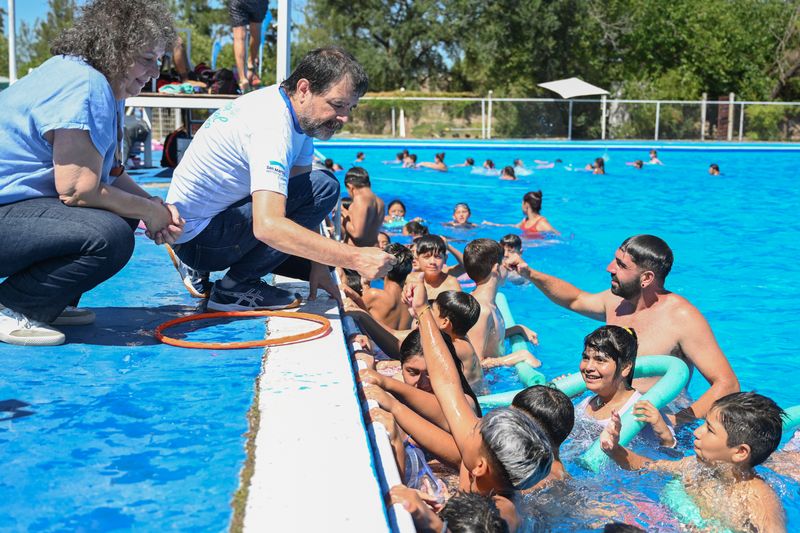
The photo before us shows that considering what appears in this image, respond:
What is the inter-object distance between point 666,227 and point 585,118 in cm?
1938

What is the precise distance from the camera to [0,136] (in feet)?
11.9

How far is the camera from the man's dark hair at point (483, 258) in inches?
249

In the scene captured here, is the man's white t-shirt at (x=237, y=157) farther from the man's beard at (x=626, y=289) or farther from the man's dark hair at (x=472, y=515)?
the man's beard at (x=626, y=289)

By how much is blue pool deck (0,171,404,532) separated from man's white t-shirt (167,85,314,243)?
2.32 ft

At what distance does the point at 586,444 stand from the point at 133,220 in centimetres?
279

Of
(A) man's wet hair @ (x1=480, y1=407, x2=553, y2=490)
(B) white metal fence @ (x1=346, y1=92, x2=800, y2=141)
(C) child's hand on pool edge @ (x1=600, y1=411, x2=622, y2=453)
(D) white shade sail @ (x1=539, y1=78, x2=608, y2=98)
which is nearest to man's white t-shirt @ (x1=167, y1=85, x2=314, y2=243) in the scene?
(A) man's wet hair @ (x1=480, y1=407, x2=553, y2=490)

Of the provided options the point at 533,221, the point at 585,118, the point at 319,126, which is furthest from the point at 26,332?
the point at 585,118

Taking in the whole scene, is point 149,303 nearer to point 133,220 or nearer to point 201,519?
point 133,220

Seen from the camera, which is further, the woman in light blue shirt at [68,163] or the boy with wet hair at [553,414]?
the boy with wet hair at [553,414]

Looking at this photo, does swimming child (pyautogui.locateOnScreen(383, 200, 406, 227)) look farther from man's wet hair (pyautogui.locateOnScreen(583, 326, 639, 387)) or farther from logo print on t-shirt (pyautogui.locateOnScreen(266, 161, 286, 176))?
logo print on t-shirt (pyautogui.locateOnScreen(266, 161, 286, 176))

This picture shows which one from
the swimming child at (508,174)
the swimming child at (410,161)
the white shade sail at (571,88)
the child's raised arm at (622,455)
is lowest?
the child's raised arm at (622,455)

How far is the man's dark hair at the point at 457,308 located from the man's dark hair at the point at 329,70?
1.31 m

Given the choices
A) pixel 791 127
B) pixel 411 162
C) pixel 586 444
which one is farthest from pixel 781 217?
pixel 791 127

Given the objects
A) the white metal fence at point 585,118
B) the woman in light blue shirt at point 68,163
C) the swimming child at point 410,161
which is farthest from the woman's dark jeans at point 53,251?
the white metal fence at point 585,118
